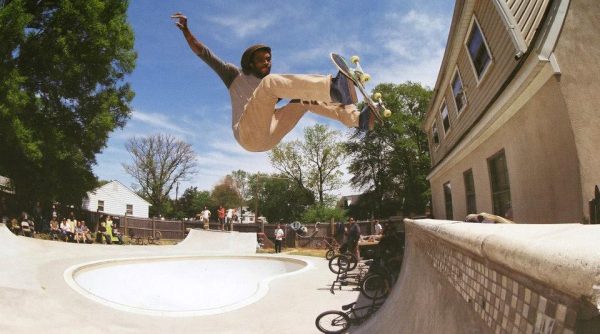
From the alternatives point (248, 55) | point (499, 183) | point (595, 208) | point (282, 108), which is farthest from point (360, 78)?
point (499, 183)

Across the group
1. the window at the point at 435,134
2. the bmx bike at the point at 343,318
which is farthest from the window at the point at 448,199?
the bmx bike at the point at 343,318

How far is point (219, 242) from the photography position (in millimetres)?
23359

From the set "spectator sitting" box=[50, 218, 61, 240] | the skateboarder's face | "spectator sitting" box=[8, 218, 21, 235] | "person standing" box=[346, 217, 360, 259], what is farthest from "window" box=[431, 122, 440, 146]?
"spectator sitting" box=[8, 218, 21, 235]

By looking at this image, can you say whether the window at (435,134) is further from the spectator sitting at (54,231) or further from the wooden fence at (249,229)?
the spectator sitting at (54,231)

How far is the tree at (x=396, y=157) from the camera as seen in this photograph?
3812 centimetres

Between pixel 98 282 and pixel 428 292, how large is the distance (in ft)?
37.4

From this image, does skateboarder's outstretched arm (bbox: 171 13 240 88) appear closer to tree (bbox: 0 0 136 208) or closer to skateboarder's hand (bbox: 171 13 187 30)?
skateboarder's hand (bbox: 171 13 187 30)

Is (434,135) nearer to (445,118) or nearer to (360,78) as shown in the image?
(445,118)

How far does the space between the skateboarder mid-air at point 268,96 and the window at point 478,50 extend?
556cm

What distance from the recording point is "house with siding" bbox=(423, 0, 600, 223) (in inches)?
207

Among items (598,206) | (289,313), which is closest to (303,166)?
(289,313)

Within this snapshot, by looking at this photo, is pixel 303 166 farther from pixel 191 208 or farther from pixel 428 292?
pixel 428 292

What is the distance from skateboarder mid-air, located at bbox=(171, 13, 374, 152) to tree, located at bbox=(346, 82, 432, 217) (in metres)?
33.2

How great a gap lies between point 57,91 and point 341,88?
20.9 m
